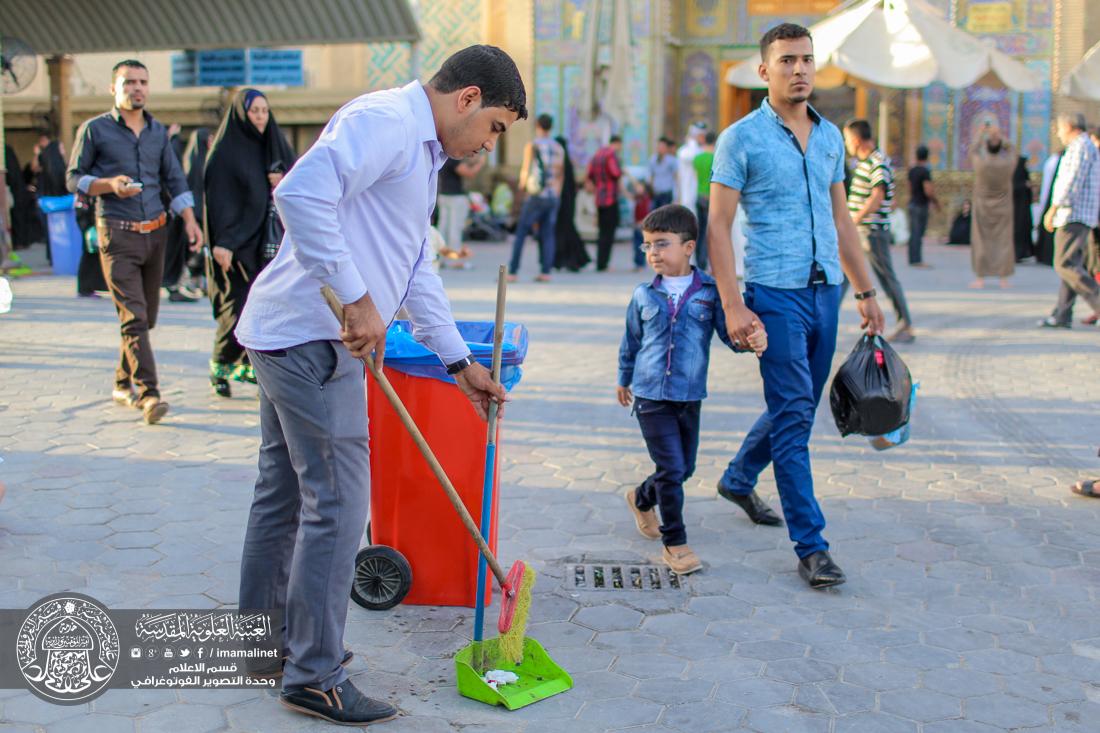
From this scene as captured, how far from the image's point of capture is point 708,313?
457 cm

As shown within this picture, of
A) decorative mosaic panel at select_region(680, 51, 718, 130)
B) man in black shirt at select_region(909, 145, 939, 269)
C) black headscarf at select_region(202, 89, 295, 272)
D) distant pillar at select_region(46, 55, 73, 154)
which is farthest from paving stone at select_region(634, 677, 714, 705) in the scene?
decorative mosaic panel at select_region(680, 51, 718, 130)

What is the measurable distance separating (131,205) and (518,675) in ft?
13.9

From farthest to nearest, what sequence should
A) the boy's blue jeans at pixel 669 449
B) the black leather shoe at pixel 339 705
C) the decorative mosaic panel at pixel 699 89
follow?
the decorative mosaic panel at pixel 699 89 → the boy's blue jeans at pixel 669 449 → the black leather shoe at pixel 339 705

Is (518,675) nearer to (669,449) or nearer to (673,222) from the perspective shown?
(669,449)

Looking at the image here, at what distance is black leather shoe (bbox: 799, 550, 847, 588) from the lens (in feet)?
14.0

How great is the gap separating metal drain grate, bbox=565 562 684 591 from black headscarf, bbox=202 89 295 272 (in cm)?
330

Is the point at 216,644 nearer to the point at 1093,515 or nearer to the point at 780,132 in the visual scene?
the point at 780,132

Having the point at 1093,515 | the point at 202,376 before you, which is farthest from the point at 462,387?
the point at 202,376

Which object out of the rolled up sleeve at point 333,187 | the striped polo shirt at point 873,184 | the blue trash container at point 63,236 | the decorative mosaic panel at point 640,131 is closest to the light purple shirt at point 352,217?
the rolled up sleeve at point 333,187

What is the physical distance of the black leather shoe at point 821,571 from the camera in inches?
168

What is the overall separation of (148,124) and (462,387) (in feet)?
13.5

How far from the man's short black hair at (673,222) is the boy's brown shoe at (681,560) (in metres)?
1.16

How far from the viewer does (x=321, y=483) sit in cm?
309

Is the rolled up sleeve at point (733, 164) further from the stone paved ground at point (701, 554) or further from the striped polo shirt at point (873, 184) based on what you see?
the striped polo shirt at point (873, 184)
